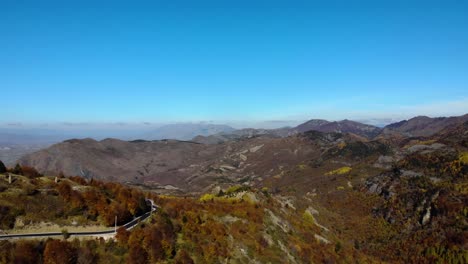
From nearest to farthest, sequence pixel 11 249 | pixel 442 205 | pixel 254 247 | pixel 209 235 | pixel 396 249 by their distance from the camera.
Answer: pixel 11 249, pixel 209 235, pixel 254 247, pixel 396 249, pixel 442 205

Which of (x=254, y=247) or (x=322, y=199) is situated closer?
(x=254, y=247)

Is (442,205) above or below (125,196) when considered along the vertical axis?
below

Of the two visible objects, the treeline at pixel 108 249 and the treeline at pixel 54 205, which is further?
the treeline at pixel 54 205

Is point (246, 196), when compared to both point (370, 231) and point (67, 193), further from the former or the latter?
point (370, 231)

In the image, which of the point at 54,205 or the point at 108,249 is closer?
the point at 108,249

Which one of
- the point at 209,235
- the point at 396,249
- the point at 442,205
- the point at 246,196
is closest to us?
the point at 209,235

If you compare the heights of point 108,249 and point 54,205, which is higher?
point 54,205

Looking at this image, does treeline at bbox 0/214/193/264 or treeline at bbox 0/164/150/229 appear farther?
treeline at bbox 0/164/150/229

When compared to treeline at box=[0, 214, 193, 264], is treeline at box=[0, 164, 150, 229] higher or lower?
higher

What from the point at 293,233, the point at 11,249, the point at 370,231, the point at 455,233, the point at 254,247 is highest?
the point at 11,249

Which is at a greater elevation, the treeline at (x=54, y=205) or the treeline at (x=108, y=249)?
the treeline at (x=54, y=205)

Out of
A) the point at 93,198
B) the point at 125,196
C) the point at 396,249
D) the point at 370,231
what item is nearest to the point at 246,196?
the point at 125,196
